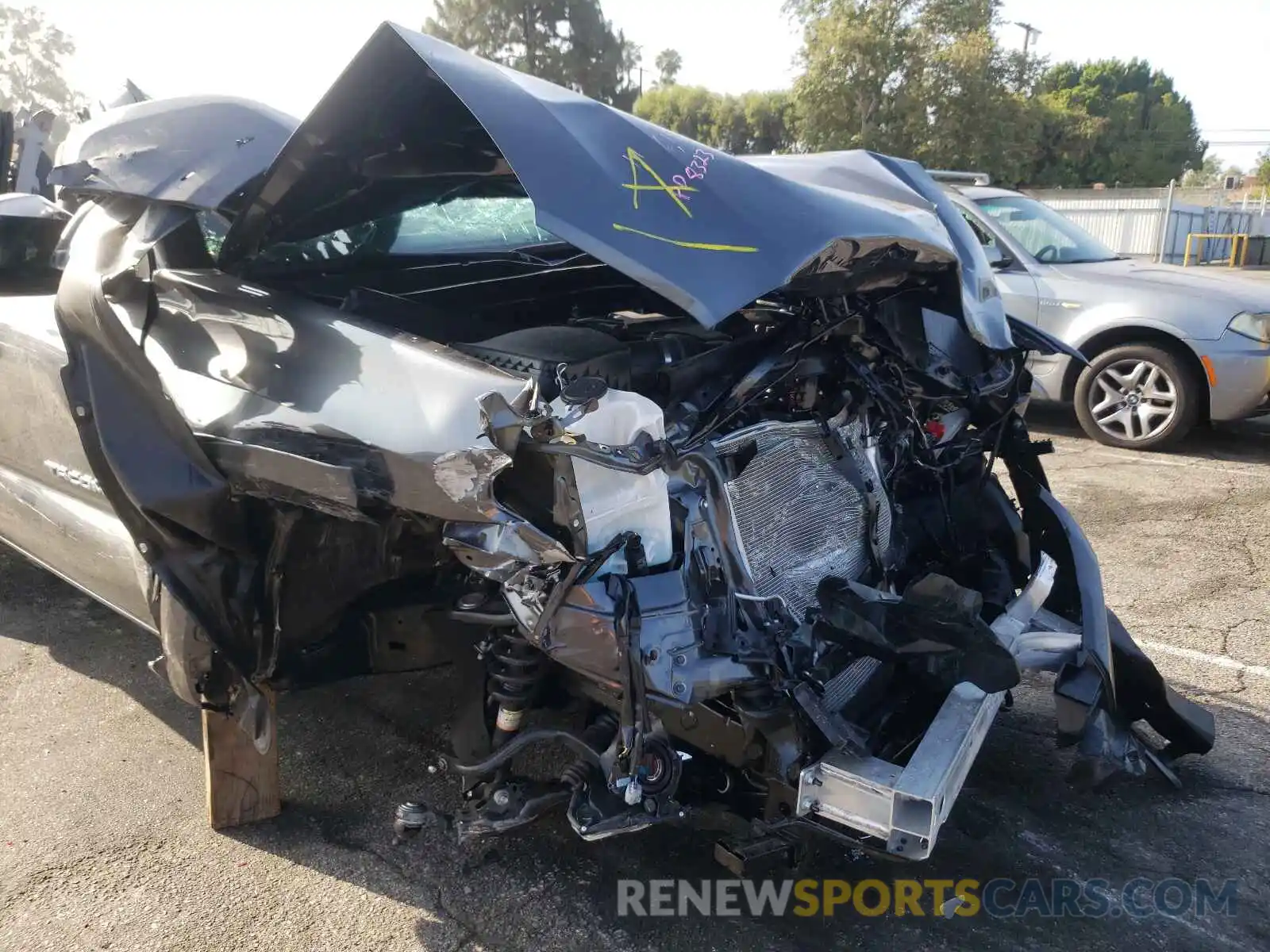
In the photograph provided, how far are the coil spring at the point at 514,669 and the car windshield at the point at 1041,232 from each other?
6.71 m

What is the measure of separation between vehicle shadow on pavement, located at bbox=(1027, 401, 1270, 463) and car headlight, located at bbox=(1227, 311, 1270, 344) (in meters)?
0.92

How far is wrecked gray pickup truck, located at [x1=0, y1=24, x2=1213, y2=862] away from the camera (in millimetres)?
2098

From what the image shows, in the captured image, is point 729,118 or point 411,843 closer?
point 411,843

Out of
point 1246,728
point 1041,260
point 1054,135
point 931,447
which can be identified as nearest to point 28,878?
point 931,447

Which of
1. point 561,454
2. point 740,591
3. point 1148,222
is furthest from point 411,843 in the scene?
point 1148,222

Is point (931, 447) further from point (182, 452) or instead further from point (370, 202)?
point (182, 452)

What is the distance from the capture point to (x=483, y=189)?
10.1 feet

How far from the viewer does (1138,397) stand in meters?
7.22

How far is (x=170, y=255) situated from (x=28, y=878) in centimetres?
180

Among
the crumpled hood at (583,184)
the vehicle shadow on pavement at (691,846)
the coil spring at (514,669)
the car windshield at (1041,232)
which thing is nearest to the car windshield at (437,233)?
the crumpled hood at (583,184)

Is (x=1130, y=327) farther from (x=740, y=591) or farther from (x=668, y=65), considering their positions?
(x=668, y=65)

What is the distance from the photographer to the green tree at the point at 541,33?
43344 mm

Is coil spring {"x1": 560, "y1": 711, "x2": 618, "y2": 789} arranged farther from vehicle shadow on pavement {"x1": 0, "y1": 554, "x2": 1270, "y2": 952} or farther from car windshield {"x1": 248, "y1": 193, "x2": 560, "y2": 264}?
car windshield {"x1": 248, "y1": 193, "x2": 560, "y2": 264}

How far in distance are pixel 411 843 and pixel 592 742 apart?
80cm
